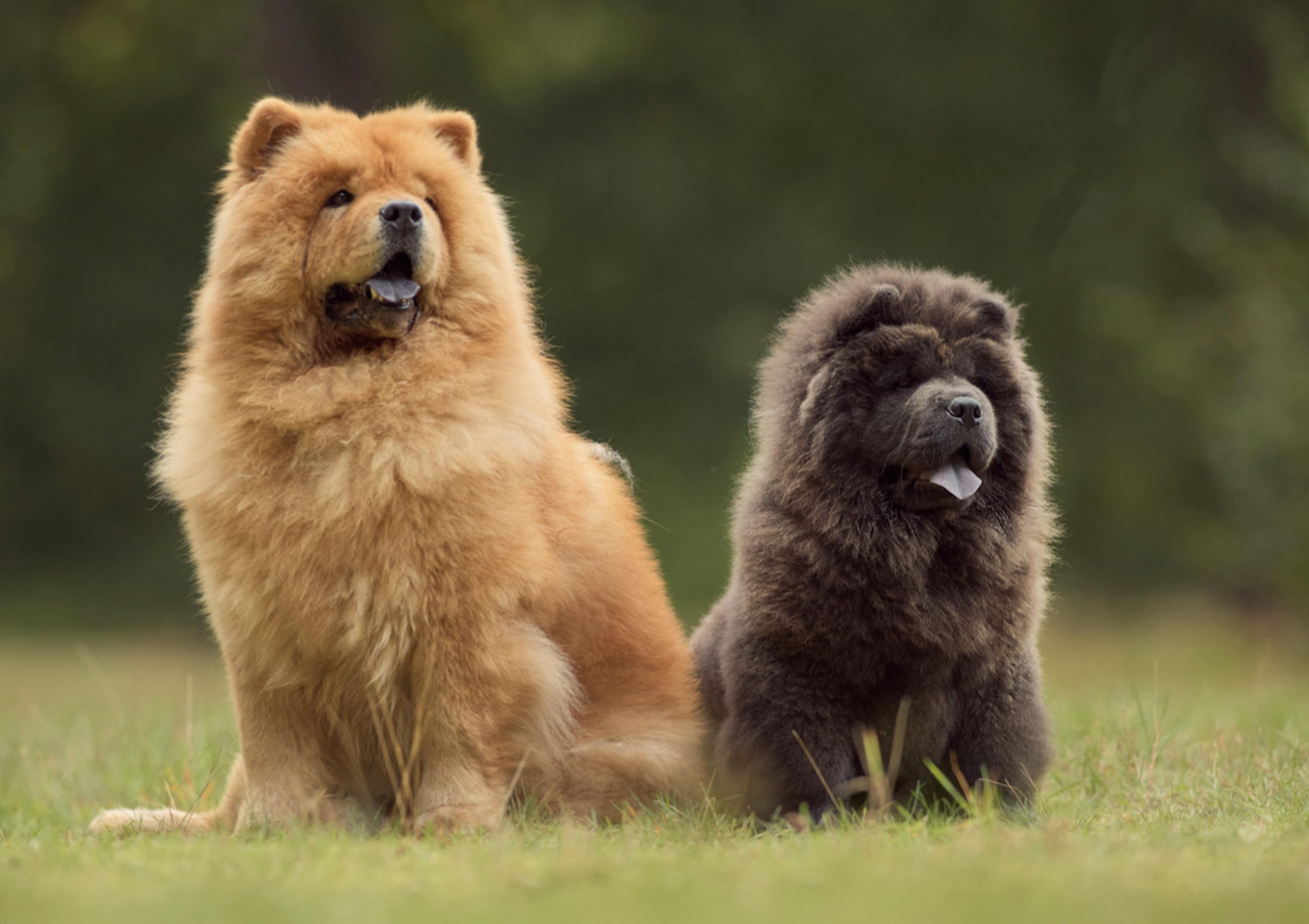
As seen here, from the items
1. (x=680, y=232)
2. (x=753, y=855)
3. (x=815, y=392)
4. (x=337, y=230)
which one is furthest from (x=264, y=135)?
(x=680, y=232)

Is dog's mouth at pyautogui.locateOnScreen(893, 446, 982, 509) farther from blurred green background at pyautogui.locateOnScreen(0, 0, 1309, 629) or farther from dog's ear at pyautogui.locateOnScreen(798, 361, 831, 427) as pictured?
blurred green background at pyautogui.locateOnScreen(0, 0, 1309, 629)

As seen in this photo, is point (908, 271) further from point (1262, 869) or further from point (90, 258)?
point (90, 258)

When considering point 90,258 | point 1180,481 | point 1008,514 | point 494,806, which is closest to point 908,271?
point 1008,514

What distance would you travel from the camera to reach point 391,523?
406 centimetres

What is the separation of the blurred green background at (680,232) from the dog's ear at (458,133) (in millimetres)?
9113

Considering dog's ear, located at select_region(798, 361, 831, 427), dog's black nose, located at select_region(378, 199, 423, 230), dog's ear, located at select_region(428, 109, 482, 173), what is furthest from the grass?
dog's ear, located at select_region(428, 109, 482, 173)

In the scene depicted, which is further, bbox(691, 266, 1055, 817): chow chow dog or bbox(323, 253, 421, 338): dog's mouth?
bbox(323, 253, 421, 338): dog's mouth

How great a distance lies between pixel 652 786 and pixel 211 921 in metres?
1.81

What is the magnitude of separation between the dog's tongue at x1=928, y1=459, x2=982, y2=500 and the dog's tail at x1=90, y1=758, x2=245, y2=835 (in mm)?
2302

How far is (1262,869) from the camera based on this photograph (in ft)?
10.0

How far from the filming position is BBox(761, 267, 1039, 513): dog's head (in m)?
4.00

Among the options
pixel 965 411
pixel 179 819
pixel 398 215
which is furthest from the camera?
pixel 179 819

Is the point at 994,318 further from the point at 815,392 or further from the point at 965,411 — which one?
the point at 815,392

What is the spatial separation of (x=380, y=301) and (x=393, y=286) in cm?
6
